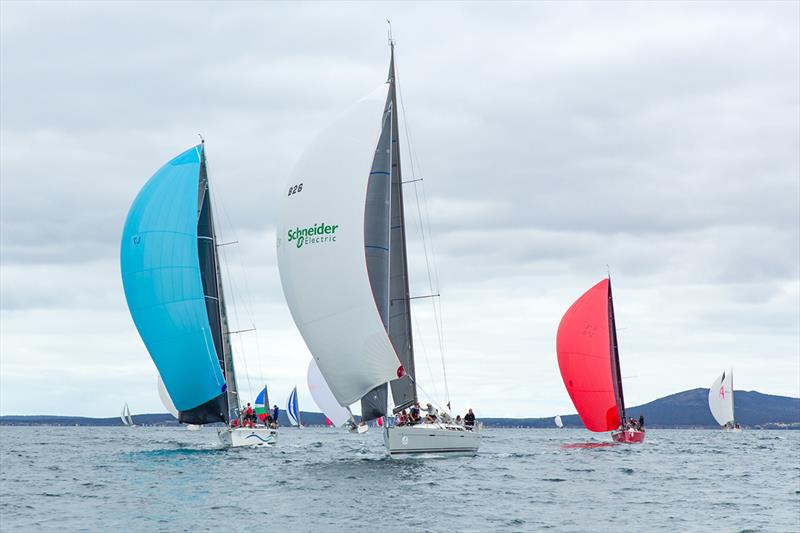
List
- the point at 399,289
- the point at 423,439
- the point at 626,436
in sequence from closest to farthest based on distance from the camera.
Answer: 1. the point at 423,439
2. the point at 399,289
3. the point at 626,436

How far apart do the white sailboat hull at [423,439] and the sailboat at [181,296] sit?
1206 centimetres

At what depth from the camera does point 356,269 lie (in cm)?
3484

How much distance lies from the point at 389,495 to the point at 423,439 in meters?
7.87

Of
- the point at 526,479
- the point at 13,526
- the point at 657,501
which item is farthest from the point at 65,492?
the point at 657,501

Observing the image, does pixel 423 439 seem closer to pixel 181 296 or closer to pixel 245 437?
pixel 245 437

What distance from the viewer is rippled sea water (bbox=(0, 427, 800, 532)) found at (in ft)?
79.2

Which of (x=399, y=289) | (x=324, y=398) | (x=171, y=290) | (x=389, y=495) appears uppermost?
Answer: (x=171, y=290)

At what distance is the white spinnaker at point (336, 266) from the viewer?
34.8m

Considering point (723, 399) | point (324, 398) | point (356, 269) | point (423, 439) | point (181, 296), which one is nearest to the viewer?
point (356, 269)

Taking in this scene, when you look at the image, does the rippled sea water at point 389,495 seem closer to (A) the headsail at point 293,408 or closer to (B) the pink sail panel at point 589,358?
(B) the pink sail panel at point 589,358

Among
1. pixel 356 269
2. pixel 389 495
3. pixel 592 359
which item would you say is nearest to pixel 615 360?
pixel 592 359

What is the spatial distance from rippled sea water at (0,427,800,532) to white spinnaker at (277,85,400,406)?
3.59 metres

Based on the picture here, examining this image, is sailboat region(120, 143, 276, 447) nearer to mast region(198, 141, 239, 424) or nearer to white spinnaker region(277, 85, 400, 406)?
mast region(198, 141, 239, 424)

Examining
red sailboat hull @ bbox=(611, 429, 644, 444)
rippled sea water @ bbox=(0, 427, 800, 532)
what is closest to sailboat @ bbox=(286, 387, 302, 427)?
red sailboat hull @ bbox=(611, 429, 644, 444)
